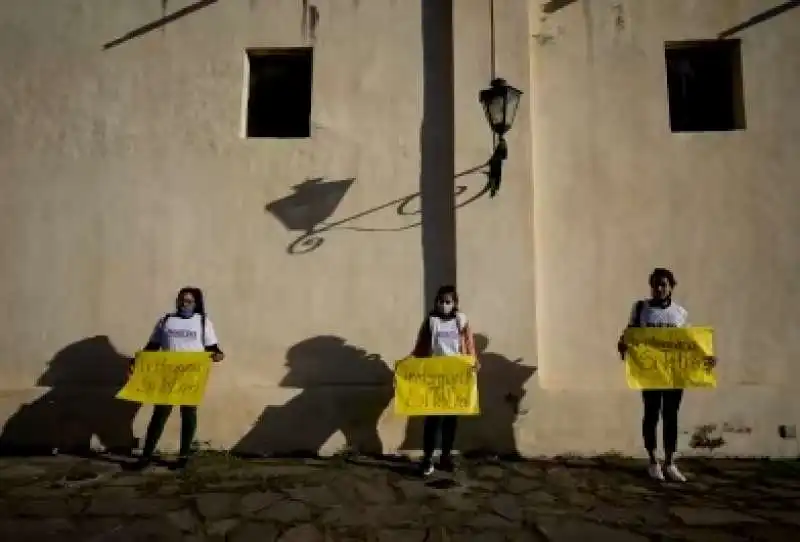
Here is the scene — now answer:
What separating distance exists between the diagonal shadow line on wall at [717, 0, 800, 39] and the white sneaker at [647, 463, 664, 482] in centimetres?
449

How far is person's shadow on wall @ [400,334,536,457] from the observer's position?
18.5 ft

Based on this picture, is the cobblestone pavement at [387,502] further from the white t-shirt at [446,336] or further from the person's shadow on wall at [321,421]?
the white t-shirt at [446,336]

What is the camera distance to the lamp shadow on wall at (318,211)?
20.2 feet

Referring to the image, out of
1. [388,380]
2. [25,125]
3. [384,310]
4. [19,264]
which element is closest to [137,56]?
[25,125]

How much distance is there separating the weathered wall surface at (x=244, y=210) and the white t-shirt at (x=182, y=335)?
0.62 metres

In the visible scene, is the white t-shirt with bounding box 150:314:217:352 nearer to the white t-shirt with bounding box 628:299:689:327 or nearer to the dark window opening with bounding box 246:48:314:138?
the dark window opening with bounding box 246:48:314:138

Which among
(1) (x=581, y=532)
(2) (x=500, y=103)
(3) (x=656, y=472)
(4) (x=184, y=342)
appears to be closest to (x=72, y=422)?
(4) (x=184, y=342)

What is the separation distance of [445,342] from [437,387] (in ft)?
1.28

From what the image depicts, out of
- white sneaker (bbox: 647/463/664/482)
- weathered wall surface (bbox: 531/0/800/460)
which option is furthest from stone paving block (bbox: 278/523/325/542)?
white sneaker (bbox: 647/463/664/482)

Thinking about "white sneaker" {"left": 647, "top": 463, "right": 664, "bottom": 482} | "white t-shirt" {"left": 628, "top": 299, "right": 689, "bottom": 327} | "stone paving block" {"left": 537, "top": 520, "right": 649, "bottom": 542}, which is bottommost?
"stone paving block" {"left": 537, "top": 520, "right": 649, "bottom": 542}

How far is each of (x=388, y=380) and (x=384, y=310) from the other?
2.26 feet

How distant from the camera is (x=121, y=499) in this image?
14.1 ft

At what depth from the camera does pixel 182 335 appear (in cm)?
538

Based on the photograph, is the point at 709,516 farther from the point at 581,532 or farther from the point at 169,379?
the point at 169,379
